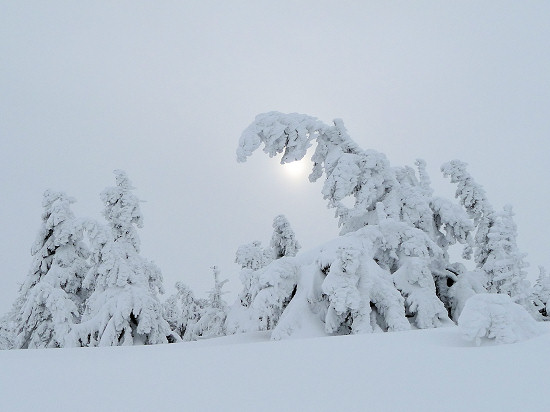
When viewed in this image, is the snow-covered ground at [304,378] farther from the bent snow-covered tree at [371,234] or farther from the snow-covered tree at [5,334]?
the snow-covered tree at [5,334]

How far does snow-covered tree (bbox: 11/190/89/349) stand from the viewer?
1725cm

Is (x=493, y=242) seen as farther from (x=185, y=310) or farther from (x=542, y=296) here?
(x=185, y=310)

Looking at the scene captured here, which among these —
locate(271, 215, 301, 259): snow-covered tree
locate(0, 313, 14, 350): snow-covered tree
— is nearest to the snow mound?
locate(271, 215, 301, 259): snow-covered tree

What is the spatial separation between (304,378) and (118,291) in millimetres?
13526

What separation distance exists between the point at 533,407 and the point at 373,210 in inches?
520

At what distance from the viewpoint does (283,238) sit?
23469 mm

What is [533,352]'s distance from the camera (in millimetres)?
4234

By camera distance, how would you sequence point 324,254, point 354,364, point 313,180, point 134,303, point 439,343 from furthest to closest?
point 313,180 < point 134,303 < point 324,254 < point 439,343 < point 354,364

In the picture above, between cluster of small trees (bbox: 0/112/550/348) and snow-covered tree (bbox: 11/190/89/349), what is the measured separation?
50 millimetres

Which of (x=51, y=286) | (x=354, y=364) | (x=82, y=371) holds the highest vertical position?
(x=354, y=364)

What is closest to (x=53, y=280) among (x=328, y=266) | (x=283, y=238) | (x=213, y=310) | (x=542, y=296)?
(x=283, y=238)

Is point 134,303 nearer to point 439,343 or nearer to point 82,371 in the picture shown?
point 82,371

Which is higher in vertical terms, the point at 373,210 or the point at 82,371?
the point at 373,210

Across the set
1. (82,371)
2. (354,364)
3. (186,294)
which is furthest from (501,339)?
(186,294)
